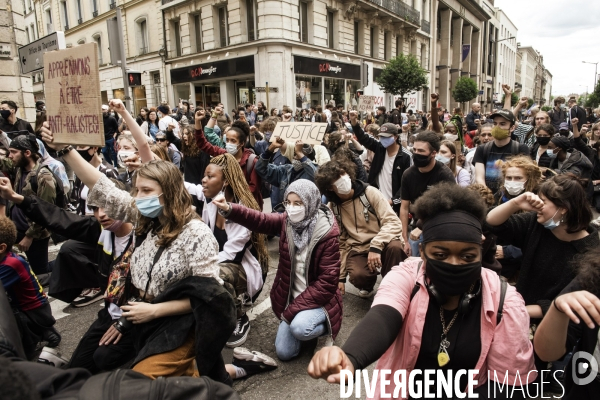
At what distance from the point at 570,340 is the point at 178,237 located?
2019mm

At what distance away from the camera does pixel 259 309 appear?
4031mm

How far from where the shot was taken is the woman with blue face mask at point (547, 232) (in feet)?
8.16

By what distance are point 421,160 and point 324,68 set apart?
20.1 m

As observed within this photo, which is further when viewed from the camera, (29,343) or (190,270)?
(29,343)

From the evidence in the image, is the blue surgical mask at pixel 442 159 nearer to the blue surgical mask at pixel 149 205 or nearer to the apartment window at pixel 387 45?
the blue surgical mask at pixel 149 205

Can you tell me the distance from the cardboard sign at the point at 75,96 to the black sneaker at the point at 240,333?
186 centimetres

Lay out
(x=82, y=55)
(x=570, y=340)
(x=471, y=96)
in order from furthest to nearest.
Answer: (x=471, y=96)
(x=82, y=55)
(x=570, y=340)

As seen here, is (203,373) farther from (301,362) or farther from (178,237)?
(301,362)

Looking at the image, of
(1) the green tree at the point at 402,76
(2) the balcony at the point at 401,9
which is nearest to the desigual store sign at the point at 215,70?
(1) the green tree at the point at 402,76

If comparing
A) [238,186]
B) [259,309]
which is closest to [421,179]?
[238,186]

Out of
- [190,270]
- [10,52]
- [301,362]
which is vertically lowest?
[301,362]

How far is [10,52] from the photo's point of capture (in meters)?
9.91

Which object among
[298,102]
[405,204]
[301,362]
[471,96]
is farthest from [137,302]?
[471,96]

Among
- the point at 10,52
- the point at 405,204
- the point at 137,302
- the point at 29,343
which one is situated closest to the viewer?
the point at 137,302
